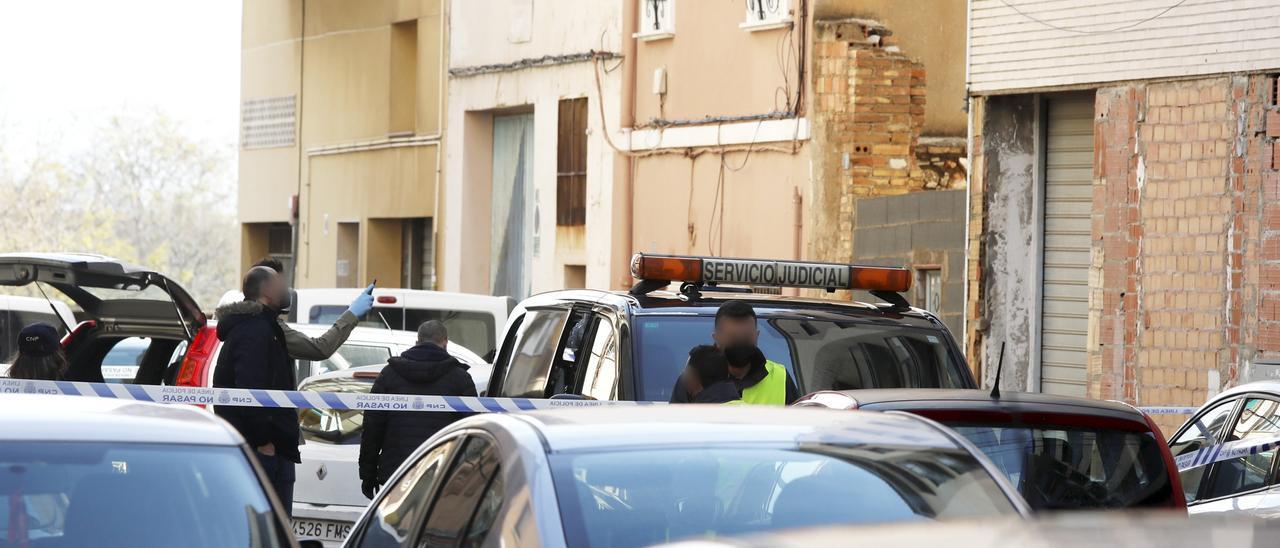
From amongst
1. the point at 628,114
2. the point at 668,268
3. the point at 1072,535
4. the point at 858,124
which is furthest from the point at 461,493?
the point at 628,114

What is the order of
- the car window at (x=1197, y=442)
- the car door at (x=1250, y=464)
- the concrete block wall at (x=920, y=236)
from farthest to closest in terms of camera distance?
the concrete block wall at (x=920, y=236) < the car window at (x=1197, y=442) < the car door at (x=1250, y=464)

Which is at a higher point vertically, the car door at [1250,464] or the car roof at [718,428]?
the car roof at [718,428]

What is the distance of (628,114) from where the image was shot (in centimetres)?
2408

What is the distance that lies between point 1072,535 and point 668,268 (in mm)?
6271

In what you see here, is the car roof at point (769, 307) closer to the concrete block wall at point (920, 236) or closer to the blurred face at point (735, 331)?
the blurred face at point (735, 331)

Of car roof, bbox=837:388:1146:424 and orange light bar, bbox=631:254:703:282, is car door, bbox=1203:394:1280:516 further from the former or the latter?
orange light bar, bbox=631:254:703:282

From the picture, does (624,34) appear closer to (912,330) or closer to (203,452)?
(912,330)

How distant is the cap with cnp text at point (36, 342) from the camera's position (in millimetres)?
10984

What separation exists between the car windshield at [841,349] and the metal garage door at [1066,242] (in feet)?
24.7

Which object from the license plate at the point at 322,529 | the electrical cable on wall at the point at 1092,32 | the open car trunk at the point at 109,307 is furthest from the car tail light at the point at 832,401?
the electrical cable on wall at the point at 1092,32

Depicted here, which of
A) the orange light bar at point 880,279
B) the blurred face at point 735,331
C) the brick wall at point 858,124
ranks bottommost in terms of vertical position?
the blurred face at point 735,331

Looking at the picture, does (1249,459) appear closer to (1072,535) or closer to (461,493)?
(461,493)

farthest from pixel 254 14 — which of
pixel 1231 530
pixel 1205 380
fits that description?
pixel 1231 530

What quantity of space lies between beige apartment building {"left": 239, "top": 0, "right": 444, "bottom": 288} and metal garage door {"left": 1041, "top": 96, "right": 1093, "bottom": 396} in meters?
14.2
